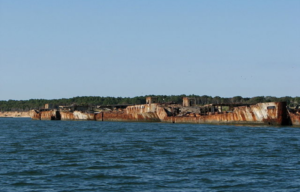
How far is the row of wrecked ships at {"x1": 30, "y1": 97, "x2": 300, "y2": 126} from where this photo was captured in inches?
2267

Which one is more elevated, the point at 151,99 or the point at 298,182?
the point at 151,99

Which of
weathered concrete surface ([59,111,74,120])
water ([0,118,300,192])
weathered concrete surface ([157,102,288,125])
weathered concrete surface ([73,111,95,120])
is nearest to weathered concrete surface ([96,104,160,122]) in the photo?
weathered concrete surface ([73,111,95,120])

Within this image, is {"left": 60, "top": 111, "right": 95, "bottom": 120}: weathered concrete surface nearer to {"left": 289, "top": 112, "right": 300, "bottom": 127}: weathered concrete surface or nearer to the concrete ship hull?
the concrete ship hull

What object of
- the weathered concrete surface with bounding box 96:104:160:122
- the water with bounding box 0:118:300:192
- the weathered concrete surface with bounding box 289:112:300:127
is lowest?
the water with bounding box 0:118:300:192

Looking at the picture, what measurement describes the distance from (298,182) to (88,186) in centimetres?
840

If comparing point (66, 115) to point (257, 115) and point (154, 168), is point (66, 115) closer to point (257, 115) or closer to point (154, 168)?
point (257, 115)

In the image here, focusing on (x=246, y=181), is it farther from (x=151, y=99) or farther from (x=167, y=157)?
(x=151, y=99)

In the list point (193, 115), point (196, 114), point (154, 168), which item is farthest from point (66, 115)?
point (154, 168)

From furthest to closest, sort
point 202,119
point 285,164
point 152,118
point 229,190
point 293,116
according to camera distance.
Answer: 1. point 152,118
2. point 202,119
3. point 293,116
4. point 285,164
5. point 229,190

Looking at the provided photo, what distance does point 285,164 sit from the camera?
87.8 feet

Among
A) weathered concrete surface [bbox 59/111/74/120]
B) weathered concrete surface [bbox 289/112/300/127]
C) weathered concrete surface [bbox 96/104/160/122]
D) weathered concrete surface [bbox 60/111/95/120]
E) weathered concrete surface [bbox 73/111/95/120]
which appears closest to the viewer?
weathered concrete surface [bbox 289/112/300/127]

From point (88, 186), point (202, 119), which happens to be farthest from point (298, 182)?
point (202, 119)

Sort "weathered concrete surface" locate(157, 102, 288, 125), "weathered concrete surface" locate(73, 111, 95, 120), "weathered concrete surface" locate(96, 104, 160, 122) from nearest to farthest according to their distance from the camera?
1. "weathered concrete surface" locate(157, 102, 288, 125)
2. "weathered concrete surface" locate(96, 104, 160, 122)
3. "weathered concrete surface" locate(73, 111, 95, 120)

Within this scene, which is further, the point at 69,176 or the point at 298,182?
the point at 69,176
